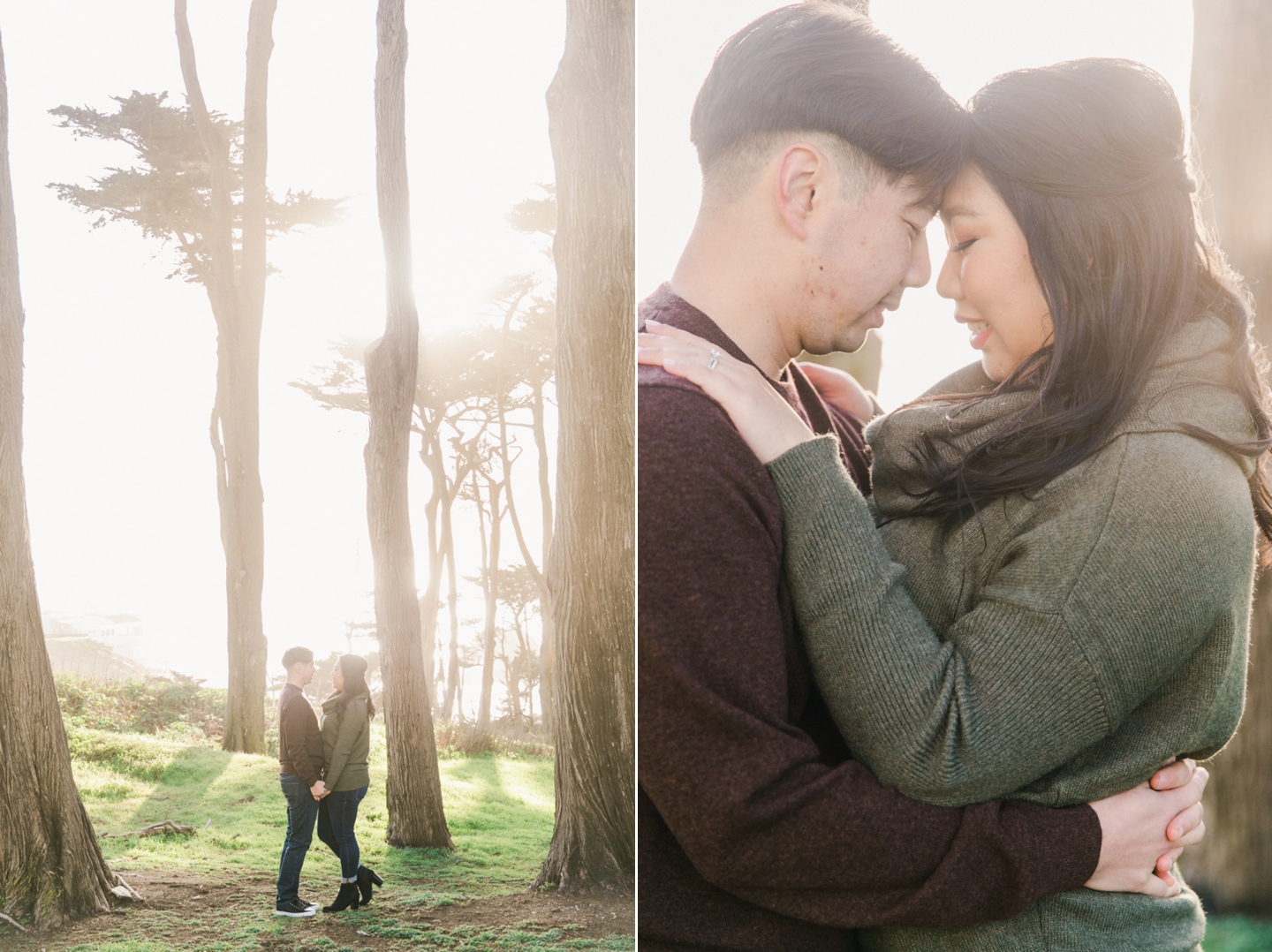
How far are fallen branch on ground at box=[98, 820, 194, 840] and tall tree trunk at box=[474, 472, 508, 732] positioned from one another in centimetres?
60

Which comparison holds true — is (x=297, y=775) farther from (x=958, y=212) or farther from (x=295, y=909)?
(x=958, y=212)

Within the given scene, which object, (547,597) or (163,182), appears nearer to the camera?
(163,182)

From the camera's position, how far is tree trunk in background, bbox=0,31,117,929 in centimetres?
178

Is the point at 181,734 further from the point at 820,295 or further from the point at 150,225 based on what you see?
the point at 820,295

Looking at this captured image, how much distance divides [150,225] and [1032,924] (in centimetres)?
196

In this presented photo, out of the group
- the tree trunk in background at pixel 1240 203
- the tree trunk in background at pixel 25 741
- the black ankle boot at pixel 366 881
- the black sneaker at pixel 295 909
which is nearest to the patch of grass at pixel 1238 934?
the tree trunk in background at pixel 1240 203

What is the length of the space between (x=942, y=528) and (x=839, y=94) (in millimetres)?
577

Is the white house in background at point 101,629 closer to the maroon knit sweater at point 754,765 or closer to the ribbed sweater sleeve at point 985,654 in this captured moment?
the maroon knit sweater at point 754,765

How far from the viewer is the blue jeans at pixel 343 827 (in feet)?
6.24

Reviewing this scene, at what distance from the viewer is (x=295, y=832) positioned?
74.5 inches

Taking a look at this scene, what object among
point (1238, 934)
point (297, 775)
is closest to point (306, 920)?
point (297, 775)

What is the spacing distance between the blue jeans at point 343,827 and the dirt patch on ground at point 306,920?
79 mm

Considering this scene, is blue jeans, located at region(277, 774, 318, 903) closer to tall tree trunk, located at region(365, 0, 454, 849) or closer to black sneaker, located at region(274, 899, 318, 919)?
black sneaker, located at region(274, 899, 318, 919)

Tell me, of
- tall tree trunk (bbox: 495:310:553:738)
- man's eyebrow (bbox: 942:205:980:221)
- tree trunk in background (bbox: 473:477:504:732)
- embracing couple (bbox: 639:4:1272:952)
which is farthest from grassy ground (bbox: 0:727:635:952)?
man's eyebrow (bbox: 942:205:980:221)
